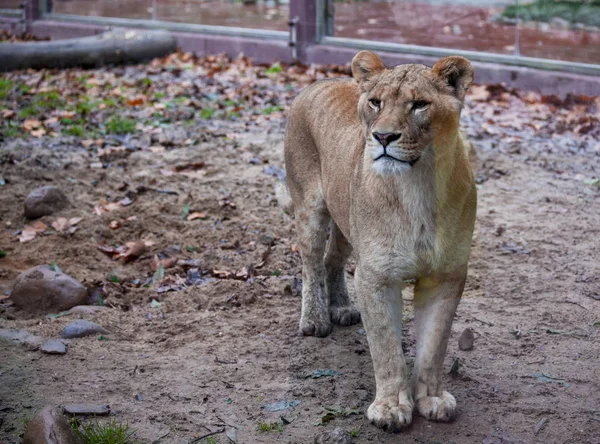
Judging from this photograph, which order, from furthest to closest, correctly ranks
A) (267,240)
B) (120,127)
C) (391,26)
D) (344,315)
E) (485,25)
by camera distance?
(391,26)
(485,25)
(120,127)
(267,240)
(344,315)

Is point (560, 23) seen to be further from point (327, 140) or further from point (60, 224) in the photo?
point (60, 224)

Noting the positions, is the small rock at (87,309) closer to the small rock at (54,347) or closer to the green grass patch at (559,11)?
the small rock at (54,347)

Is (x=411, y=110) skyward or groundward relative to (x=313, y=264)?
skyward

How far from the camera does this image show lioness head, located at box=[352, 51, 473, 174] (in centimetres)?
372

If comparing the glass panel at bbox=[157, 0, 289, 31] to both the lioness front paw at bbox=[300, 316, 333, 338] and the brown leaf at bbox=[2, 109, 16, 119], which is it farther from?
the lioness front paw at bbox=[300, 316, 333, 338]

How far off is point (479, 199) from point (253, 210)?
80.2 inches

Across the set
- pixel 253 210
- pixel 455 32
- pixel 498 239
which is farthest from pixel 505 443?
pixel 455 32

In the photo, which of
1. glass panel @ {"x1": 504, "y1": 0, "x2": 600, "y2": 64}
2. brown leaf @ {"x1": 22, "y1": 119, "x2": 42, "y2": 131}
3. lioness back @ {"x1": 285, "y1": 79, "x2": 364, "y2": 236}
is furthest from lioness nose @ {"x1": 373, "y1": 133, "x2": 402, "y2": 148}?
glass panel @ {"x1": 504, "y1": 0, "x2": 600, "y2": 64}

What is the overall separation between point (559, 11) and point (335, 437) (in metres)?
8.56

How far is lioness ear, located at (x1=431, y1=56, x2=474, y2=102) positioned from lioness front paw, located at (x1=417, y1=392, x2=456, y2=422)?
1.48 metres

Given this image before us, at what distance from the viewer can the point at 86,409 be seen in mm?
4211

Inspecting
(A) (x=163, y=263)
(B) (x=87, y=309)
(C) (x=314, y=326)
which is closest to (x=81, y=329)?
(B) (x=87, y=309)

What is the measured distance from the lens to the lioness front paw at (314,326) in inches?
206

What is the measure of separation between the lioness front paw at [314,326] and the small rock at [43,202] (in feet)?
9.75
